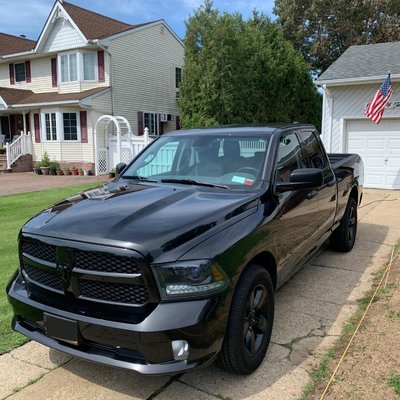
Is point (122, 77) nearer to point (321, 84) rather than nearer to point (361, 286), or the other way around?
point (321, 84)

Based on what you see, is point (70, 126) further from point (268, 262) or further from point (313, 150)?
point (268, 262)

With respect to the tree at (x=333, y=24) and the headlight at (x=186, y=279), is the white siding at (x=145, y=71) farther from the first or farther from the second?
the headlight at (x=186, y=279)

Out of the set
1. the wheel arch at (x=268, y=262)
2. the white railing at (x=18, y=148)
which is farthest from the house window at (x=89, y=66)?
the wheel arch at (x=268, y=262)

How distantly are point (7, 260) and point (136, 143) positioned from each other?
41.5 ft

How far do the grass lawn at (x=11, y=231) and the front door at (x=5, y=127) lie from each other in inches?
600

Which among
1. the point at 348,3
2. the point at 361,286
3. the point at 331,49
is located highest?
the point at 348,3

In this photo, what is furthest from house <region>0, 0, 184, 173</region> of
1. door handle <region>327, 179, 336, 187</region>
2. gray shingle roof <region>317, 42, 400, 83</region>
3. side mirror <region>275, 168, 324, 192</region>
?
side mirror <region>275, 168, 324, 192</region>

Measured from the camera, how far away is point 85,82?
22.6m

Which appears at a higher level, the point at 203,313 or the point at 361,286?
the point at 203,313

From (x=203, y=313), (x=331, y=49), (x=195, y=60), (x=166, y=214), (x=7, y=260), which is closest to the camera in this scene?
(x=203, y=313)

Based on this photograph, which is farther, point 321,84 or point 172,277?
point 321,84

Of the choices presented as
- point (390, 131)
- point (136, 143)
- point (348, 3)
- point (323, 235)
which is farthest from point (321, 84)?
point (348, 3)

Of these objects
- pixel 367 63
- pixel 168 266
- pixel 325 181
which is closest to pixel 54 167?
pixel 367 63

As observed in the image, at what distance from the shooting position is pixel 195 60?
2084 centimetres
